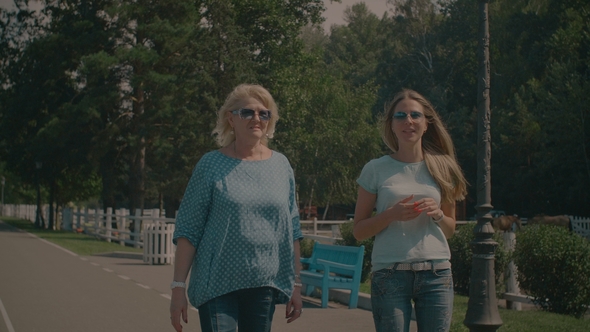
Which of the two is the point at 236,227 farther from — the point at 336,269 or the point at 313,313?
the point at 336,269

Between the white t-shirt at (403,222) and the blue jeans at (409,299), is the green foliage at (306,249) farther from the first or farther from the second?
the blue jeans at (409,299)

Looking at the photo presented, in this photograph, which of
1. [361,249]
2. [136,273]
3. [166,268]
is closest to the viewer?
[361,249]

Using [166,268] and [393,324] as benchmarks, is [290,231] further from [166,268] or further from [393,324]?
[166,268]

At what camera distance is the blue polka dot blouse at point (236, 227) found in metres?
3.93

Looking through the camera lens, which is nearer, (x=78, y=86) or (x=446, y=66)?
(x=78, y=86)

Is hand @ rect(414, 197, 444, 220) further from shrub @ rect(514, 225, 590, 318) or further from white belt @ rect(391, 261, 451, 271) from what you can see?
shrub @ rect(514, 225, 590, 318)

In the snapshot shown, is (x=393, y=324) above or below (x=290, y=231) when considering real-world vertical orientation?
below

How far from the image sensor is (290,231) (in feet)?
13.4

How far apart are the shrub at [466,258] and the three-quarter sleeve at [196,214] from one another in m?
9.40

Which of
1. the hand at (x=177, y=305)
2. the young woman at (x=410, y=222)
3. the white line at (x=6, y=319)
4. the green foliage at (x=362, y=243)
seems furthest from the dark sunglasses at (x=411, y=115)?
the green foliage at (x=362, y=243)

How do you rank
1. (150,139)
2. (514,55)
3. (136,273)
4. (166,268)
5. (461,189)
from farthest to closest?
(514,55), (150,139), (166,268), (136,273), (461,189)

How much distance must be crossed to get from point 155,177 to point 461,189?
5080cm

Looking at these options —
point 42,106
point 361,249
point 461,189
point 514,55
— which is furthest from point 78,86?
point 461,189

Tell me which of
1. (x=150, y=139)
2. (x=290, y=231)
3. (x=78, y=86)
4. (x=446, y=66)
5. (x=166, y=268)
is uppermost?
(x=446, y=66)
